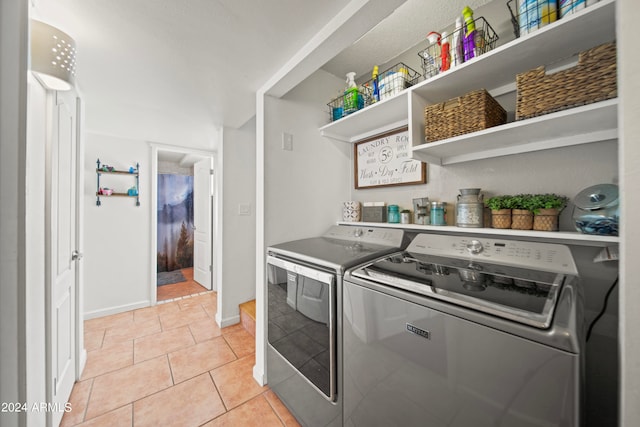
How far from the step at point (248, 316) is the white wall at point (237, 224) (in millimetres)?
83

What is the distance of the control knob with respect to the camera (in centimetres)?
114

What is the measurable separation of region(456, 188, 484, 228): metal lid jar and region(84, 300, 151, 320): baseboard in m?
3.65

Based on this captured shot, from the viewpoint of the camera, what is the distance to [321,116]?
1959 mm

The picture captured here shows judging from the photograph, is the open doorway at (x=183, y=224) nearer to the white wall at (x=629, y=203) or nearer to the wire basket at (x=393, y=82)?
the wire basket at (x=393, y=82)

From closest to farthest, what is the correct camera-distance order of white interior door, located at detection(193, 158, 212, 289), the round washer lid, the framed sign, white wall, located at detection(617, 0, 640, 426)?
white wall, located at detection(617, 0, 640, 426)
the round washer lid
the framed sign
white interior door, located at detection(193, 158, 212, 289)

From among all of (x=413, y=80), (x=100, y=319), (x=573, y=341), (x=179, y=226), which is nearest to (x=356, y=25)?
(x=413, y=80)

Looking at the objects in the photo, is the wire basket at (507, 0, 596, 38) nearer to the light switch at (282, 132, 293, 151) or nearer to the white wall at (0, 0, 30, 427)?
the light switch at (282, 132, 293, 151)

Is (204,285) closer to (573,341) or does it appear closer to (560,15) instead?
(573,341)

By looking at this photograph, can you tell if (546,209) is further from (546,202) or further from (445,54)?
(445,54)

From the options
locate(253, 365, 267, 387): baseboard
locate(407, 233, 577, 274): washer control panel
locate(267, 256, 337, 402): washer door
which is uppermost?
locate(407, 233, 577, 274): washer control panel

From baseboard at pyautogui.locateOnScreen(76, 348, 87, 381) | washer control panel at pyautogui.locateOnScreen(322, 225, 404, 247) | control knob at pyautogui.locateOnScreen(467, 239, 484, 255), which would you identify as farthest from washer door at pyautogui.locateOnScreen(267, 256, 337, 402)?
baseboard at pyautogui.locateOnScreen(76, 348, 87, 381)

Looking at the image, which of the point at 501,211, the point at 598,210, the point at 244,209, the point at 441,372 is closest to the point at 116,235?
the point at 244,209

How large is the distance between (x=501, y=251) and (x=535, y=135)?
542mm

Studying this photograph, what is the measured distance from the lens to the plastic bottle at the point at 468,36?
1079mm
